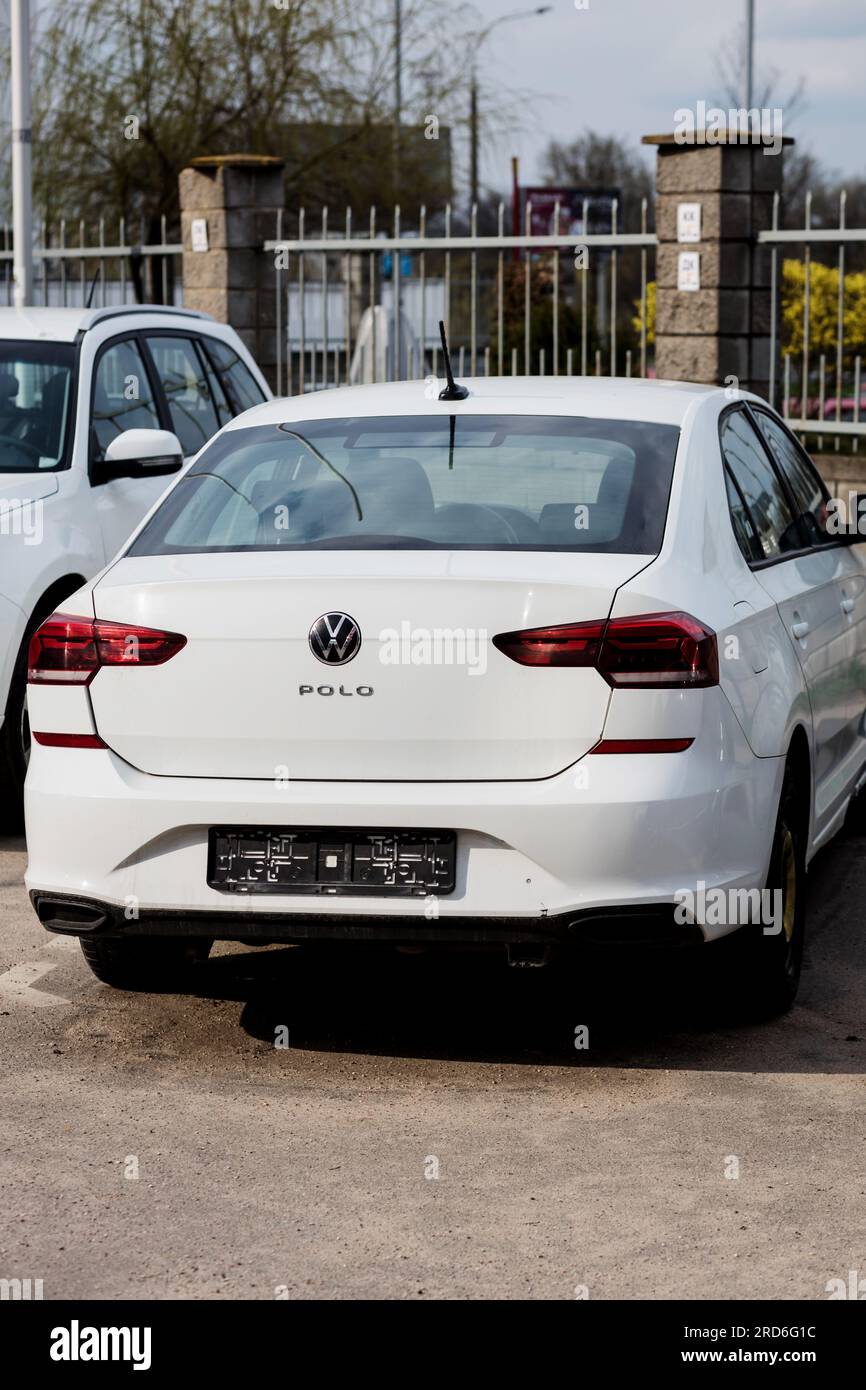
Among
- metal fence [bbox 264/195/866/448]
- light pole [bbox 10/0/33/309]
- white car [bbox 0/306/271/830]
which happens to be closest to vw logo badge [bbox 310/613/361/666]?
Answer: white car [bbox 0/306/271/830]

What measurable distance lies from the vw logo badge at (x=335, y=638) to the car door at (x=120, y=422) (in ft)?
11.4

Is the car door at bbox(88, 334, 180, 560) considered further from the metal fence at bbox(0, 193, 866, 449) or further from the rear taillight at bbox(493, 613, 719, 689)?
the rear taillight at bbox(493, 613, 719, 689)

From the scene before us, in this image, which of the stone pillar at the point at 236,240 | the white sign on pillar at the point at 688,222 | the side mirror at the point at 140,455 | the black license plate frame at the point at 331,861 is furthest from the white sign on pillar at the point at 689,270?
the black license plate frame at the point at 331,861

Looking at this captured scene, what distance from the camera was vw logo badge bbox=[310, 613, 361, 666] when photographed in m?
4.48

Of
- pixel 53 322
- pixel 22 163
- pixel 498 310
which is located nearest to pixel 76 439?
pixel 53 322

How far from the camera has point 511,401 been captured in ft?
17.8

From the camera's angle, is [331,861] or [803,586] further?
[803,586]

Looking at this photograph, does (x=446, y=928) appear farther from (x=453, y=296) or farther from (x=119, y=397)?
(x=453, y=296)

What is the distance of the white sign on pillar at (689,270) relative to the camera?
13.7m

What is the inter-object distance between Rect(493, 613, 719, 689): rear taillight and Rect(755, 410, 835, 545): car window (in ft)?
6.65

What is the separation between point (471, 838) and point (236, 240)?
1335 centimetres

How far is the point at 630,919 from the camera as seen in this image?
176 inches
